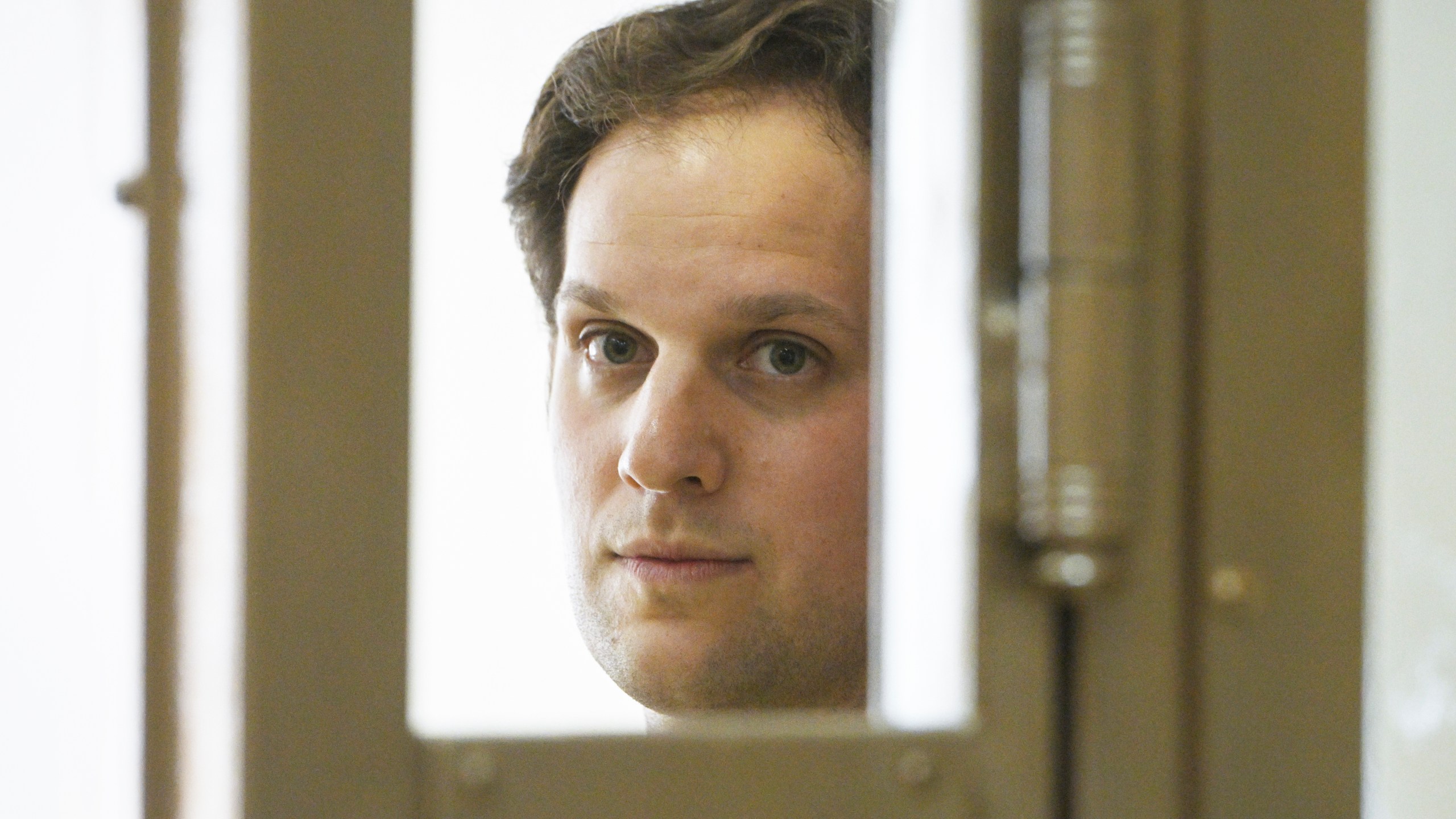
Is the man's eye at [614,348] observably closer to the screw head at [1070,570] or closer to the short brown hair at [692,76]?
the short brown hair at [692,76]

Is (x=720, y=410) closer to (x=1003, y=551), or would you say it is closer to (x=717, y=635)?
(x=717, y=635)

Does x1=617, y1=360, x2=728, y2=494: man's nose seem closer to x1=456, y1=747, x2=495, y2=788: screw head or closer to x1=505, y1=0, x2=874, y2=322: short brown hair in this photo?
x1=505, y1=0, x2=874, y2=322: short brown hair

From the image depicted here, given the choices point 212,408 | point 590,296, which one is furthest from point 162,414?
point 590,296

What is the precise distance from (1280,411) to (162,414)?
328mm

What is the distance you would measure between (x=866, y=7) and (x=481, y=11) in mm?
469

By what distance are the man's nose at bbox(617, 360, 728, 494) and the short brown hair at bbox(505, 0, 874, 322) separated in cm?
12

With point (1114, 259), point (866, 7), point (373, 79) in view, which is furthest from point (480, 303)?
point (866, 7)

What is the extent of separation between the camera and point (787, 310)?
29.5 inches

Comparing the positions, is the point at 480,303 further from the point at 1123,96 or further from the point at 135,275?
the point at 1123,96

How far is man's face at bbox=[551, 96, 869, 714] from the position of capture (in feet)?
2.31

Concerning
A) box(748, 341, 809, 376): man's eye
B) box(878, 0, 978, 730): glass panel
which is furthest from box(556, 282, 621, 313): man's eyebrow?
box(878, 0, 978, 730): glass panel

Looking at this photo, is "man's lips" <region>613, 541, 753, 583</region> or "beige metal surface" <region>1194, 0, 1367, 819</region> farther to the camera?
"man's lips" <region>613, 541, 753, 583</region>

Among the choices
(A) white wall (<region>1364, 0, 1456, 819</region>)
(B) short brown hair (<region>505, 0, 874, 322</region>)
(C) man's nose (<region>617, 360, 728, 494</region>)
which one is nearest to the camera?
(A) white wall (<region>1364, 0, 1456, 819</region>)

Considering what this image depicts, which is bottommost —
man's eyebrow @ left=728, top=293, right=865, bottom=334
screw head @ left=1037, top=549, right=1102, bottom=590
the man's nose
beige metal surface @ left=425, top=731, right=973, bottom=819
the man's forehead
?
beige metal surface @ left=425, top=731, right=973, bottom=819
